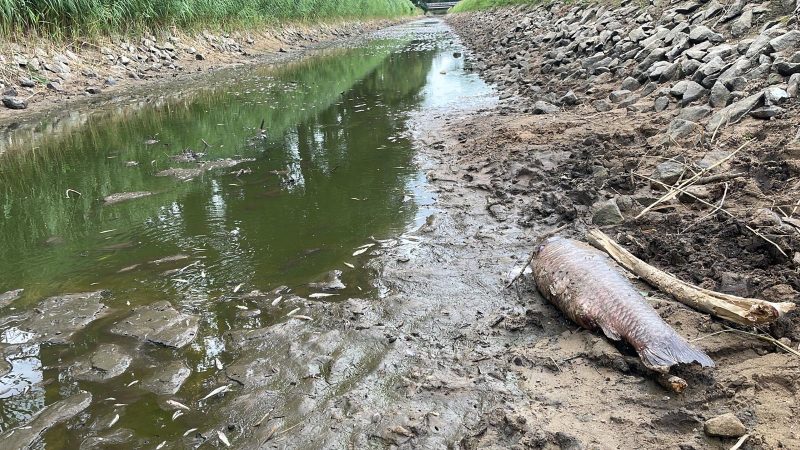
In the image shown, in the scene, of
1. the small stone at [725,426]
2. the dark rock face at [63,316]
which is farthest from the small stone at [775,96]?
the dark rock face at [63,316]

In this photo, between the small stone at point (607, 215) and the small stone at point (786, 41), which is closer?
the small stone at point (607, 215)

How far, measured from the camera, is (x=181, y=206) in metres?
5.42

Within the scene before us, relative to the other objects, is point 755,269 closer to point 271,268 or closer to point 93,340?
point 271,268

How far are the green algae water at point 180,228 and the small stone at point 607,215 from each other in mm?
1525

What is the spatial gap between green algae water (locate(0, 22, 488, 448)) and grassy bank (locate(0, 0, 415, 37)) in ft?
10.4

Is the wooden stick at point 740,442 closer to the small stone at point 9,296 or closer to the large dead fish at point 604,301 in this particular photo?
the large dead fish at point 604,301

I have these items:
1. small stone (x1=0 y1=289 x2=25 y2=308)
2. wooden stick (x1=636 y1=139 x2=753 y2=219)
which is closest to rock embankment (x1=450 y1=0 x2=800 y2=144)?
wooden stick (x1=636 y1=139 x2=753 y2=219)

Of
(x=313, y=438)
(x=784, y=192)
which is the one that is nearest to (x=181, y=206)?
(x=313, y=438)

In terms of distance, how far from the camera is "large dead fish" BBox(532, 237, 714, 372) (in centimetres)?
255

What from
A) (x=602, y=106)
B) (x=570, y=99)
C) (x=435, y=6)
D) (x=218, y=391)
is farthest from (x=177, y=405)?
(x=435, y=6)

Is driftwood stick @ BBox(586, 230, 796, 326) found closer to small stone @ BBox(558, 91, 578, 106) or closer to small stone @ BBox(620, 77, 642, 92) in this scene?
small stone @ BBox(620, 77, 642, 92)

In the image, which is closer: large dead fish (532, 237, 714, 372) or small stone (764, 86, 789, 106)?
large dead fish (532, 237, 714, 372)

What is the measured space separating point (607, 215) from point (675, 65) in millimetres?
4003

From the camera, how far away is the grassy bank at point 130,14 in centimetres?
1103
